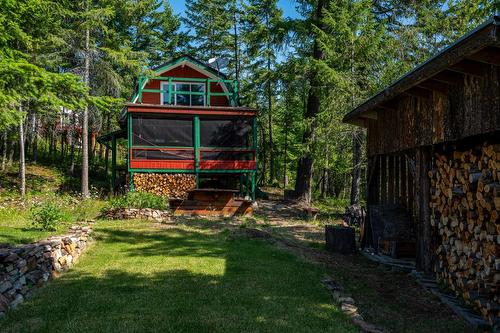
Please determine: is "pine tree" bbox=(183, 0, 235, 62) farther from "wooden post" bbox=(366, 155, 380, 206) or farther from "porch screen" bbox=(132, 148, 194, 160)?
"wooden post" bbox=(366, 155, 380, 206)

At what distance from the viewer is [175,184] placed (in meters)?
19.2

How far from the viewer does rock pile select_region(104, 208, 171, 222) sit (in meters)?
13.7

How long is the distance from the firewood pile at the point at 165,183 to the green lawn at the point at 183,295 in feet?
29.8

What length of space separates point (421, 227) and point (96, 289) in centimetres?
568

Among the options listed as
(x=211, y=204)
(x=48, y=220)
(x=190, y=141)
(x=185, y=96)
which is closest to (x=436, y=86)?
(x=48, y=220)

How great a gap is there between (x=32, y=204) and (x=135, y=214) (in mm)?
4701

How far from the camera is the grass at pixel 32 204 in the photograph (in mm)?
9527

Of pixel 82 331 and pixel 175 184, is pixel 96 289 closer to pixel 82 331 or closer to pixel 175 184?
pixel 82 331

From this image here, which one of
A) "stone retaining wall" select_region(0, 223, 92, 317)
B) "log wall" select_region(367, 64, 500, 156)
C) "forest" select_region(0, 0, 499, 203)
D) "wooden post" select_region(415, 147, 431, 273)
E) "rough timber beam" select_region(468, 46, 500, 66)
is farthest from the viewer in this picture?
"forest" select_region(0, 0, 499, 203)

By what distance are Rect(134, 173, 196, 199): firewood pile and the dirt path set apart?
853 centimetres

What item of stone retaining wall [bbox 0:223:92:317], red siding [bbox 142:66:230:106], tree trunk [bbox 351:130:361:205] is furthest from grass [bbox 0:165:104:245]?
tree trunk [bbox 351:130:361:205]

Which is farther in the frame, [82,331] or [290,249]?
[290,249]

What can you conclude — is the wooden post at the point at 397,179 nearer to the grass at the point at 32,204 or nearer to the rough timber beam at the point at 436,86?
the rough timber beam at the point at 436,86

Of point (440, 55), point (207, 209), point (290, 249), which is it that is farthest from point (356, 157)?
point (440, 55)
